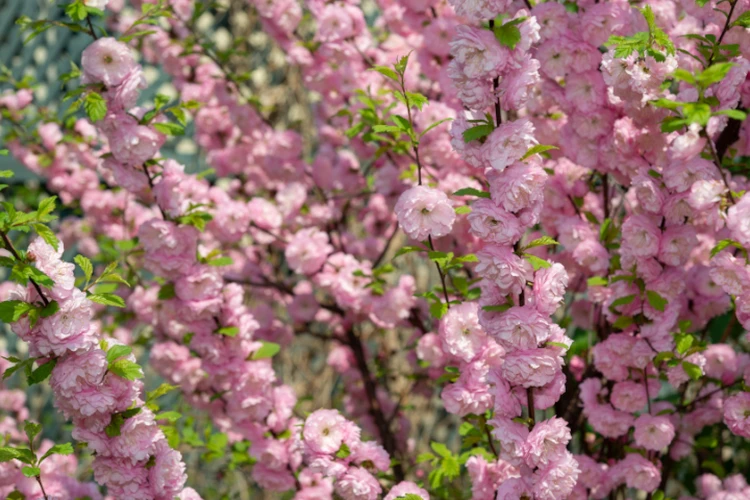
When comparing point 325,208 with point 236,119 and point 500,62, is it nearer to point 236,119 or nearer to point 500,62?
point 236,119

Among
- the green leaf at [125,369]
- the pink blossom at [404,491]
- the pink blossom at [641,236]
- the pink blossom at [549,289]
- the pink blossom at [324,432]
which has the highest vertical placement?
the pink blossom at [549,289]

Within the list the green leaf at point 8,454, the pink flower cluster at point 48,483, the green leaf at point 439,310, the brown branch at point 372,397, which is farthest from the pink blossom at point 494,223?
the brown branch at point 372,397

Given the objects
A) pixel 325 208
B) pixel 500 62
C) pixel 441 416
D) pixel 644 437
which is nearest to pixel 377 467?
pixel 644 437

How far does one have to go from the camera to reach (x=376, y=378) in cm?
233

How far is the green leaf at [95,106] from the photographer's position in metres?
1.38

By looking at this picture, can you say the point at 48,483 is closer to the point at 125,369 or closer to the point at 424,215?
the point at 125,369

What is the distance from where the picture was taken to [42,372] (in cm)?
116

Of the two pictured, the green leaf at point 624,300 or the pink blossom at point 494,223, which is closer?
the pink blossom at point 494,223

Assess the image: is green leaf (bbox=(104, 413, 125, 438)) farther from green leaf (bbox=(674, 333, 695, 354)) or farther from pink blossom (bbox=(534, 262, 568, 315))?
green leaf (bbox=(674, 333, 695, 354))

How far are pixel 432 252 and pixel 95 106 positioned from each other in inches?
26.0

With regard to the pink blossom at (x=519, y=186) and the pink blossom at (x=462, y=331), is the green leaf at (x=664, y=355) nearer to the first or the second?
the pink blossom at (x=462, y=331)

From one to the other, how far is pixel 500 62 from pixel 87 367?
29.6 inches

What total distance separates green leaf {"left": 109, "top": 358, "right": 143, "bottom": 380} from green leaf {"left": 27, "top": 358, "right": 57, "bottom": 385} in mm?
87

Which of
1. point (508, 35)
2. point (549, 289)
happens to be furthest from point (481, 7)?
point (549, 289)
